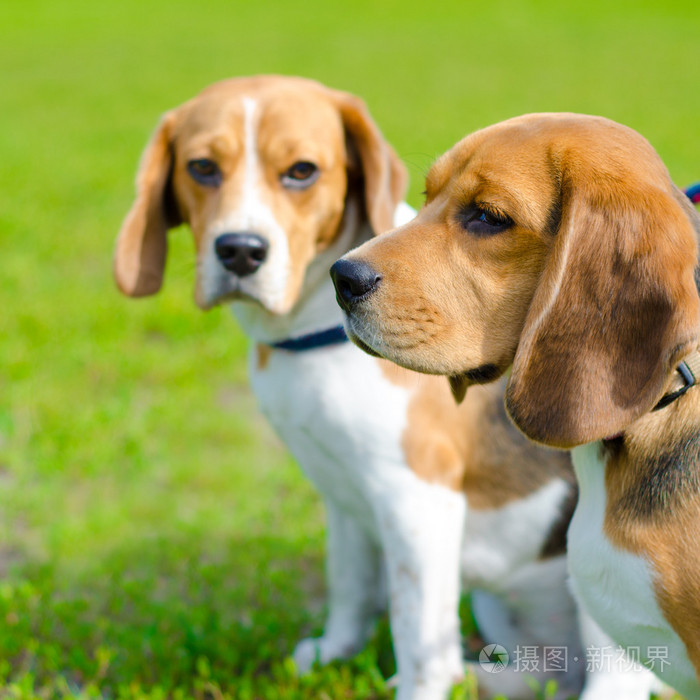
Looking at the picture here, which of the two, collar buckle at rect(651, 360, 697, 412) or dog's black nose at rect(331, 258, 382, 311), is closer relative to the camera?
collar buckle at rect(651, 360, 697, 412)

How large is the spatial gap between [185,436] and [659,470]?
379cm

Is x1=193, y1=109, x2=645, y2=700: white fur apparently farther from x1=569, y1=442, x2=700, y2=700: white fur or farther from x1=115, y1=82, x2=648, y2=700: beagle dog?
x1=569, y1=442, x2=700, y2=700: white fur

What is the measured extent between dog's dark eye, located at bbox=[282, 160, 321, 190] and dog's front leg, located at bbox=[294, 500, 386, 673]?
1361 millimetres

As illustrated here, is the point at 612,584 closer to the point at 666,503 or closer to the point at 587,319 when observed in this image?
the point at 666,503

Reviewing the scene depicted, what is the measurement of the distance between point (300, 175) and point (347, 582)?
1770 mm

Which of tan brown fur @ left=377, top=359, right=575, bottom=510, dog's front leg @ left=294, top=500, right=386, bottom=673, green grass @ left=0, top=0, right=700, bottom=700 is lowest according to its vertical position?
green grass @ left=0, top=0, right=700, bottom=700

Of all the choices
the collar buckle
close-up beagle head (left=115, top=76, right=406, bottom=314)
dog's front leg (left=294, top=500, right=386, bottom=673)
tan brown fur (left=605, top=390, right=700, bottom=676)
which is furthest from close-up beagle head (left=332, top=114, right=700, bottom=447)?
dog's front leg (left=294, top=500, right=386, bottom=673)

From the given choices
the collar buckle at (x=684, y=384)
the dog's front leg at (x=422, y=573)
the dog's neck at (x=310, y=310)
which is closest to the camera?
the collar buckle at (x=684, y=384)

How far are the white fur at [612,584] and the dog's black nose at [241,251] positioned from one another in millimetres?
1364

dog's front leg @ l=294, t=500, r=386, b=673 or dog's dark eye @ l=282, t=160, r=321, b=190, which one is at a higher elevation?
dog's dark eye @ l=282, t=160, r=321, b=190

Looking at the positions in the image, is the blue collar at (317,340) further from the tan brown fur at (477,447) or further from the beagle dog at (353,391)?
the tan brown fur at (477,447)

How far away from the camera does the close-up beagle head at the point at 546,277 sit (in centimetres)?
213

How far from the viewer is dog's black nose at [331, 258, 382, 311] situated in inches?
94.3

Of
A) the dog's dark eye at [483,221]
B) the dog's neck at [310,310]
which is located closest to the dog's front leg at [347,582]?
the dog's neck at [310,310]
